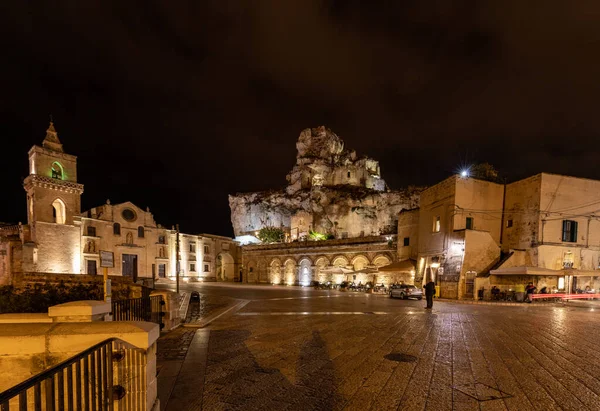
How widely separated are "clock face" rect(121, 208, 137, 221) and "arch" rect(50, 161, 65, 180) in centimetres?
809

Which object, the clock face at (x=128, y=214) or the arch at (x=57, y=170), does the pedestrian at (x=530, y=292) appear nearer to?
the clock face at (x=128, y=214)

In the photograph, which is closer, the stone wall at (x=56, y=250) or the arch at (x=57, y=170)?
the stone wall at (x=56, y=250)

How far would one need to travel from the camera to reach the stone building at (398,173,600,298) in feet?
69.6

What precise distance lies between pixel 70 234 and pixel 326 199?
161 feet

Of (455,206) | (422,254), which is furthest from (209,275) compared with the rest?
(455,206)

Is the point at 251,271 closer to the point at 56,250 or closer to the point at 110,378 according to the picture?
the point at 56,250

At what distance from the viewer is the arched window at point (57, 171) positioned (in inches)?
1374

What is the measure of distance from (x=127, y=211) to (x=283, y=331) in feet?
132

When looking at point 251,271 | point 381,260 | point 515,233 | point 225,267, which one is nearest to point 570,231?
point 515,233

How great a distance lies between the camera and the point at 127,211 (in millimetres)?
41188

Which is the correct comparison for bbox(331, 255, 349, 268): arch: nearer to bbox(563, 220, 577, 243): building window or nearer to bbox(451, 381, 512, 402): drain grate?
bbox(563, 220, 577, 243): building window

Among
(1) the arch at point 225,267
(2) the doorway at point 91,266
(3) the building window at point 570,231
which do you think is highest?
(3) the building window at point 570,231

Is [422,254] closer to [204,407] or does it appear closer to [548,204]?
[548,204]

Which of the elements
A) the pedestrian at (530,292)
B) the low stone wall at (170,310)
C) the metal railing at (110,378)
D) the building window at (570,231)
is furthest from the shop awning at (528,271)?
the metal railing at (110,378)
